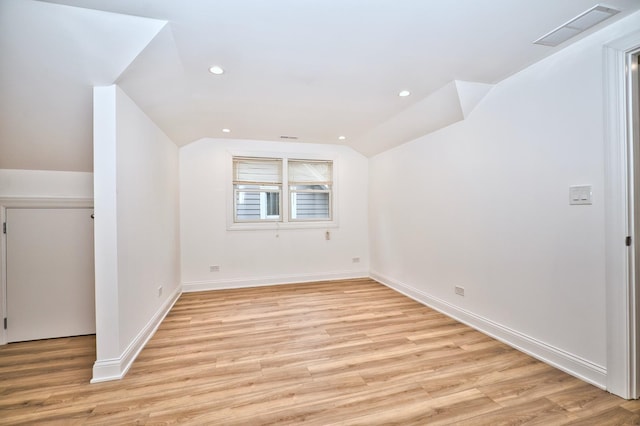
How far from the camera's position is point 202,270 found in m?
4.45

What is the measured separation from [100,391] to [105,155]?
5.51ft

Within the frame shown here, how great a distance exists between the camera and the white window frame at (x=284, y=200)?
15.1 feet

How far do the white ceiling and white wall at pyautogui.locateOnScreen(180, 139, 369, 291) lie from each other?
4.81 ft

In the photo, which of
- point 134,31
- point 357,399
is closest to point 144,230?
point 134,31

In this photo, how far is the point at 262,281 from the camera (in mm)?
4684

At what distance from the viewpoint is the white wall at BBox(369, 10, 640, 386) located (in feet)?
6.50

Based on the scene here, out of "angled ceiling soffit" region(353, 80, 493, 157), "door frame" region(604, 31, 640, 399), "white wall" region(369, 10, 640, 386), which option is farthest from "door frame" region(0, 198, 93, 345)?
"door frame" region(604, 31, 640, 399)

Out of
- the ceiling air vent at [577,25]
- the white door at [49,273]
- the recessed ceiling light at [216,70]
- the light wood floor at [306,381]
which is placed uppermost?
the recessed ceiling light at [216,70]

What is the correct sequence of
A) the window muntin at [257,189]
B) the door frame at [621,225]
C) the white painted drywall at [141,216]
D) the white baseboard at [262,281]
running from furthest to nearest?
the window muntin at [257,189] → the white baseboard at [262,281] → the white painted drywall at [141,216] → the door frame at [621,225]

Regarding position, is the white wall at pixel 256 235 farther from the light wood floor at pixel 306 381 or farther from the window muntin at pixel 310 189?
the light wood floor at pixel 306 381

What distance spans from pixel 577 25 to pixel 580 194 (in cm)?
113

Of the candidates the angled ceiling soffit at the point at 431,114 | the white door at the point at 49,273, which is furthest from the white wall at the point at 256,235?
the white door at the point at 49,273

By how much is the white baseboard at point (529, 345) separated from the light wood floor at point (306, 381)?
68 millimetres

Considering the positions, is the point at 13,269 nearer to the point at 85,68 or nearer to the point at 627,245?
the point at 85,68
